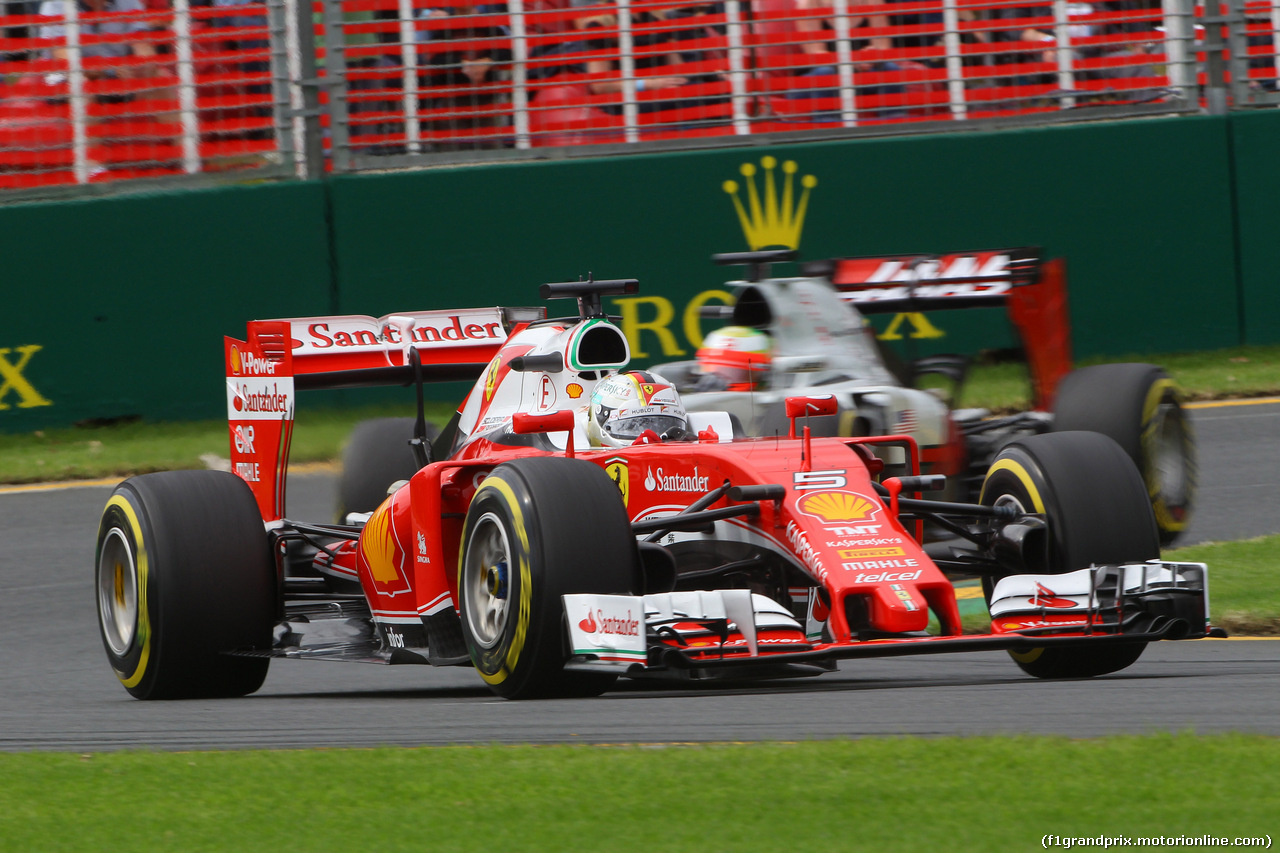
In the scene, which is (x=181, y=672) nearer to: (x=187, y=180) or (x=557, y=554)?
(x=557, y=554)

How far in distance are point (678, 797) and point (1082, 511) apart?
2.78m

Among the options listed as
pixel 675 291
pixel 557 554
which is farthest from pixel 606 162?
pixel 557 554

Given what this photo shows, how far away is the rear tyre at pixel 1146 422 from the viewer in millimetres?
11211

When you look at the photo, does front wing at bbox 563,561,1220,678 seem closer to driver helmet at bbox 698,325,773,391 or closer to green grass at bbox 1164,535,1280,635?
green grass at bbox 1164,535,1280,635

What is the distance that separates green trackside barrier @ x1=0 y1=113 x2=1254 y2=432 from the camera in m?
15.2

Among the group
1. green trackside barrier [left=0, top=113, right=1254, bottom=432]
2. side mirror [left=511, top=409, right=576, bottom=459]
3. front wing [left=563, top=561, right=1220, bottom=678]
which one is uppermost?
green trackside barrier [left=0, top=113, right=1254, bottom=432]

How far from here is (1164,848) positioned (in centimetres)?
425

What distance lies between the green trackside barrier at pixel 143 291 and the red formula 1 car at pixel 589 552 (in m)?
6.09

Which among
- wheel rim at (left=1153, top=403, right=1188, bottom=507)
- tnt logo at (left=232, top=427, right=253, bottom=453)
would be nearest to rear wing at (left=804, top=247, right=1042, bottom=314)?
wheel rim at (left=1153, top=403, right=1188, bottom=507)

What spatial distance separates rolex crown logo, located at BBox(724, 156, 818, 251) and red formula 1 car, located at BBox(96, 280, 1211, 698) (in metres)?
7.28

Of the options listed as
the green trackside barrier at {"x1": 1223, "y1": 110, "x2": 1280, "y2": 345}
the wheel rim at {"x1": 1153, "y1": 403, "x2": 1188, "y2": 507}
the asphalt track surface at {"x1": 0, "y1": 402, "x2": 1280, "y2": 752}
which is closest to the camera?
the asphalt track surface at {"x1": 0, "y1": 402, "x2": 1280, "y2": 752}

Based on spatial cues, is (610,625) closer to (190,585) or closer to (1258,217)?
(190,585)

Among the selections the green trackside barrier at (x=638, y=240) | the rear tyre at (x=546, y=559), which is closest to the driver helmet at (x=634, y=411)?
the rear tyre at (x=546, y=559)

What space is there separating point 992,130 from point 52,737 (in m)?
11.9
